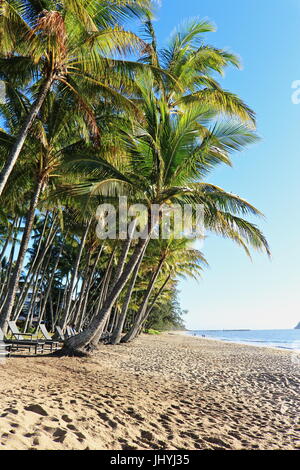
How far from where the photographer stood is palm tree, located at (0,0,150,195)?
652cm

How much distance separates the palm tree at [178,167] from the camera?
8.46 meters

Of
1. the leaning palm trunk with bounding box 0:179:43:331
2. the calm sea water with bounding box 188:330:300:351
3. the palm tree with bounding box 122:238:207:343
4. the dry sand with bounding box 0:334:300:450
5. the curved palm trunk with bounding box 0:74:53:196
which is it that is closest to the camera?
the dry sand with bounding box 0:334:300:450

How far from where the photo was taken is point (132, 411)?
432cm

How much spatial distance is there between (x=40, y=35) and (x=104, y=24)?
7.57 feet

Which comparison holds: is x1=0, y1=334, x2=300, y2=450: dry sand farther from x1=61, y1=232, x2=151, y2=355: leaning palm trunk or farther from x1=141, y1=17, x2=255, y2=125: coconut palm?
x1=141, y1=17, x2=255, y2=125: coconut palm

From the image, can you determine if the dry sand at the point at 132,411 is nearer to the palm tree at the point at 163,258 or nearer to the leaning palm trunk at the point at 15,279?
the leaning palm trunk at the point at 15,279

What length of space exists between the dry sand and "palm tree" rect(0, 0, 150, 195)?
12.6ft

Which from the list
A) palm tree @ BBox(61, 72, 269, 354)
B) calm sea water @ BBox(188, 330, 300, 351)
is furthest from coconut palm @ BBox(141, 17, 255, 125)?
calm sea water @ BBox(188, 330, 300, 351)

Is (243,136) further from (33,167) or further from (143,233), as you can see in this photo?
(33,167)

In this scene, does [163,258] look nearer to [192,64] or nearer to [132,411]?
[192,64]

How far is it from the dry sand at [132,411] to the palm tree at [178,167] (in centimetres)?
295

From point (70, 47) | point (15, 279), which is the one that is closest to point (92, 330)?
point (15, 279)

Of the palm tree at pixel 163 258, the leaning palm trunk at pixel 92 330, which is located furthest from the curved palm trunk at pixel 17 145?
the palm tree at pixel 163 258

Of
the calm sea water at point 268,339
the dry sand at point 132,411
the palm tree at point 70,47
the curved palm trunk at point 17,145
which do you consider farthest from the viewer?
the calm sea water at point 268,339
